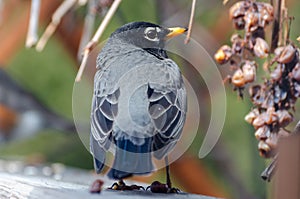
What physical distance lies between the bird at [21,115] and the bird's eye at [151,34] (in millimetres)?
1429

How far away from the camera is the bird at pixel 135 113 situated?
4.97 feet

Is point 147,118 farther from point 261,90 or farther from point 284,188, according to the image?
point 284,188

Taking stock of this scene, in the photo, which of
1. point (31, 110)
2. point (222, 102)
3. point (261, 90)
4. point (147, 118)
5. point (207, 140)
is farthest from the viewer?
point (31, 110)

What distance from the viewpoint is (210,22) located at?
3.54m

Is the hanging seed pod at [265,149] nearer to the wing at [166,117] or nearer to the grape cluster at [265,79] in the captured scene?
the grape cluster at [265,79]

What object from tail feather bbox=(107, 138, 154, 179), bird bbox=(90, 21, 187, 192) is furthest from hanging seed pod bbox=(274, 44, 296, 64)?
tail feather bbox=(107, 138, 154, 179)

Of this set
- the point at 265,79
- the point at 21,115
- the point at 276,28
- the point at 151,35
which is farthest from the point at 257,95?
the point at 21,115

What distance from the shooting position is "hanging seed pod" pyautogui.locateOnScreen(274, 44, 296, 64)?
63.5 inches

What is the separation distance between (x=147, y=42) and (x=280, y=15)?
300 millimetres

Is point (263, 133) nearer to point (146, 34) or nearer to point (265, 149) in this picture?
point (265, 149)

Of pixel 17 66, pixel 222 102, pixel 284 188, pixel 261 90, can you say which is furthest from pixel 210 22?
pixel 284 188

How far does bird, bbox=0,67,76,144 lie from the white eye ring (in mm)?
1429

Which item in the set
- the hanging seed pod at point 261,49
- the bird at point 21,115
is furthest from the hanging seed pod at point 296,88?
the bird at point 21,115

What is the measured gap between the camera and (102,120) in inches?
61.6
